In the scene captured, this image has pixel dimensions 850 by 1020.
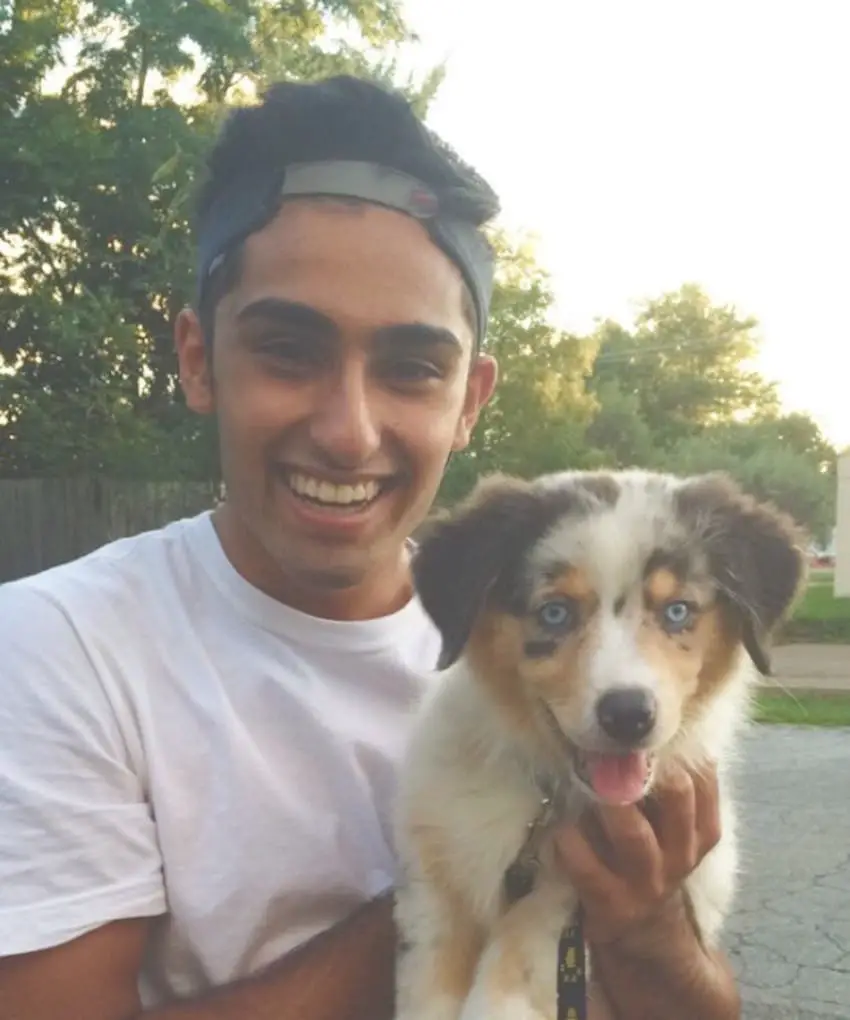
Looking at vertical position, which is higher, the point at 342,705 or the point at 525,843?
the point at 342,705

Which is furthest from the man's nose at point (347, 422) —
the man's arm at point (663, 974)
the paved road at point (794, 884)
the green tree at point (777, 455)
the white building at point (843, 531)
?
the green tree at point (777, 455)

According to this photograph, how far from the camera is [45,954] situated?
6.20 feet

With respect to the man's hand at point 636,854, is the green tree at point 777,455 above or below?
above

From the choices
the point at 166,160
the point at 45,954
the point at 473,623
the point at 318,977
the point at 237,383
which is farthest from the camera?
the point at 166,160

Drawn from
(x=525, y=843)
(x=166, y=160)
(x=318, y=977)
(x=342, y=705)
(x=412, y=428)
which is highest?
(x=166, y=160)

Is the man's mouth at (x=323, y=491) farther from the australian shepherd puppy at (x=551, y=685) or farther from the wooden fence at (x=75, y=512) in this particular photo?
the wooden fence at (x=75, y=512)

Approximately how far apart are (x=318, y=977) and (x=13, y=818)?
60cm

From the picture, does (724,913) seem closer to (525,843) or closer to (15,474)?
(525,843)

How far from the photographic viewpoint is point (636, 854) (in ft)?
6.90

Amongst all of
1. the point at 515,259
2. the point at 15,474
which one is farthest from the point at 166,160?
the point at 515,259

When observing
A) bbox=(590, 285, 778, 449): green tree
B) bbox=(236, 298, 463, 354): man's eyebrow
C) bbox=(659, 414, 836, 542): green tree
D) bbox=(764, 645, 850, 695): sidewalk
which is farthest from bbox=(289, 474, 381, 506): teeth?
bbox=(590, 285, 778, 449): green tree

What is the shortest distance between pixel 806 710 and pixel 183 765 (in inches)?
361

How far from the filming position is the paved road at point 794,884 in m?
4.60

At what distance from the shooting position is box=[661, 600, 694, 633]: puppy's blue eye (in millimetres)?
2328
